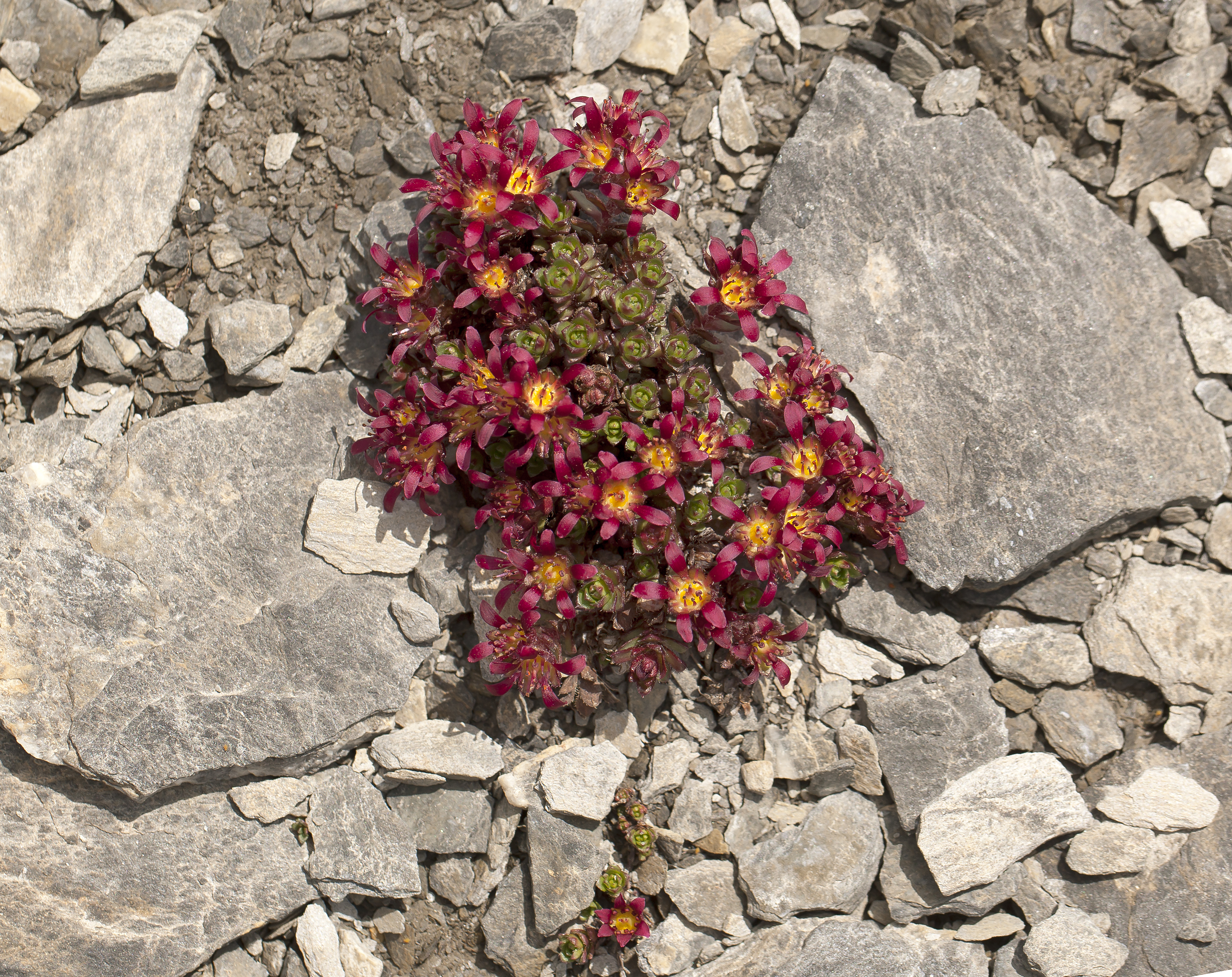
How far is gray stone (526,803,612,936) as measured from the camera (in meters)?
4.82

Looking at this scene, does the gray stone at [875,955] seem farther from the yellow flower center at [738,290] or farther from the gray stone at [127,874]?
the yellow flower center at [738,290]

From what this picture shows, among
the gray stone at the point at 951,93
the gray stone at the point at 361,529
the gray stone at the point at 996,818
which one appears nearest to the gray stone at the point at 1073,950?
the gray stone at the point at 996,818

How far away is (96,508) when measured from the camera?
4852 millimetres

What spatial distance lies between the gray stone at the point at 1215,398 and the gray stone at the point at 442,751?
4.22 metres

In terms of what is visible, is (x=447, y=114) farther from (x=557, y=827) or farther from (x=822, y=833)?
(x=822, y=833)

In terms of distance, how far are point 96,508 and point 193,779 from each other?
146 cm

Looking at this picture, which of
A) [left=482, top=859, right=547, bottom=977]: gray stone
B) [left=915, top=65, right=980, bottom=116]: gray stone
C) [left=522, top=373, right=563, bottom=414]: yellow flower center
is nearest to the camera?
[left=522, top=373, right=563, bottom=414]: yellow flower center

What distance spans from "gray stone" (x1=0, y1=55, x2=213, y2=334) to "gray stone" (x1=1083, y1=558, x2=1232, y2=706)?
5.52 m

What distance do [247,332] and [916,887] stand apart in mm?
4529

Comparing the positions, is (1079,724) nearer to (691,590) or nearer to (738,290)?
(691,590)

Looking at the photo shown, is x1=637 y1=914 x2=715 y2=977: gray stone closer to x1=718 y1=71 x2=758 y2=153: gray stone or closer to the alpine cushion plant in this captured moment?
the alpine cushion plant

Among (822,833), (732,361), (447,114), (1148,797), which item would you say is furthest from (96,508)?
(1148,797)

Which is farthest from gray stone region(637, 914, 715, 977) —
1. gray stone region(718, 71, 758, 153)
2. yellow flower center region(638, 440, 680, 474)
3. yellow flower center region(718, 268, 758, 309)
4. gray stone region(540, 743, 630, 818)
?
gray stone region(718, 71, 758, 153)

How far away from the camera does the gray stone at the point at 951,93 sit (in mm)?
5258
